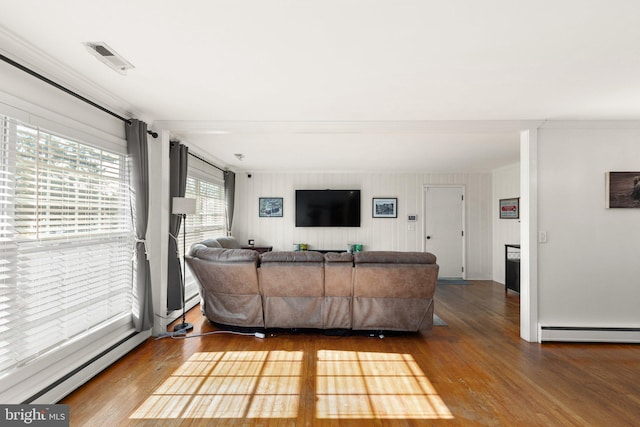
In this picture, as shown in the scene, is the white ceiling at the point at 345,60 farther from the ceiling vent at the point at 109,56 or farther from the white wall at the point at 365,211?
the white wall at the point at 365,211

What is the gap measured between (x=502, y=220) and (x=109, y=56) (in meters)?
6.81

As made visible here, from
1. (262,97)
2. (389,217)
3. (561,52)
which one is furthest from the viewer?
(389,217)

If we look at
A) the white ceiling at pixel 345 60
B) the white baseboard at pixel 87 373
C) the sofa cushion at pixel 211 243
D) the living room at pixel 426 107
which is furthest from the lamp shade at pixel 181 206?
the white baseboard at pixel 87 373

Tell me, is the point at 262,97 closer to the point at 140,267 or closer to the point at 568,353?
the point at 140,267

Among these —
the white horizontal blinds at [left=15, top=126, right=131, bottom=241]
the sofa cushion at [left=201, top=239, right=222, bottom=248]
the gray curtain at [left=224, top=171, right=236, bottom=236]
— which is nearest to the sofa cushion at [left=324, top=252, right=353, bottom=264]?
the sofa cushion at [left=201, top=239, right=222, bottom=248]

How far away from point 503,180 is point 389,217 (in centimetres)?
236

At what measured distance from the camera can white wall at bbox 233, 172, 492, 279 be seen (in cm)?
685

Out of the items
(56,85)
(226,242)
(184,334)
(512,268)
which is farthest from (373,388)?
(512,268)

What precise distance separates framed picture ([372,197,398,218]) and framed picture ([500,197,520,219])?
2.09 metres

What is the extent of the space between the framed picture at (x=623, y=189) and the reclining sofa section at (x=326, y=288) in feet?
6.72

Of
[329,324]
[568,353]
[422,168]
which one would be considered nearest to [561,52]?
[568,353]

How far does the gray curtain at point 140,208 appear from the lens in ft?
10.1

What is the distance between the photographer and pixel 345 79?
242 cm

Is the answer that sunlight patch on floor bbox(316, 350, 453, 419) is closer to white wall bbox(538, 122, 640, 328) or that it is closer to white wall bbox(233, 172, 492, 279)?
white wall bbox(538, 122, 640, 328)
